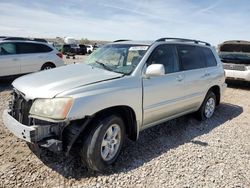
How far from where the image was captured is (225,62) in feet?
36.3

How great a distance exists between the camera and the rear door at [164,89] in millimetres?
4152

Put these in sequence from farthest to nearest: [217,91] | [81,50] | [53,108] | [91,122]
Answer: [81,50] → [217,91] → [91,122] → [53,108]

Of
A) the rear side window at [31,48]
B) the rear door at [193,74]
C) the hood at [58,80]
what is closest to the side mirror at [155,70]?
the hood at [58,80]

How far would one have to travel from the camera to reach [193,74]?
208 inches

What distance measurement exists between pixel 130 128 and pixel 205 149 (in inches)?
57.9

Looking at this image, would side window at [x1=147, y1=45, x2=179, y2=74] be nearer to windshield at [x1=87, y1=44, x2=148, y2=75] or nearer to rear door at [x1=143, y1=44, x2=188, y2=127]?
rear door at [x1=143, y1=44, x2=188, y2=127]

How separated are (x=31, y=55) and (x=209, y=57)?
663cm

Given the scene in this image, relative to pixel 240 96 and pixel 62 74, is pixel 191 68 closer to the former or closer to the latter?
pixel 62 74

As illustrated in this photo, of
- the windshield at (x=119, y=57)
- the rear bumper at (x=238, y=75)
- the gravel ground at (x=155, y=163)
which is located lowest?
the gravel ground at (x=155, y=163)

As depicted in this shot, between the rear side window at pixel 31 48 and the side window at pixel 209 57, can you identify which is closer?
the side window at pixel 209 57

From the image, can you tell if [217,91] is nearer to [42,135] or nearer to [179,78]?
[179,78]

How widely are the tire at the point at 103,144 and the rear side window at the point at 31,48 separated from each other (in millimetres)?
7263

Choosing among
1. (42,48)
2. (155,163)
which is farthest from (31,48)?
(155,163)

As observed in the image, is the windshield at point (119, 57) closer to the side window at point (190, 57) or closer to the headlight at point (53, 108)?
the side window at point (190, 57)
